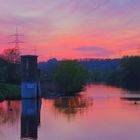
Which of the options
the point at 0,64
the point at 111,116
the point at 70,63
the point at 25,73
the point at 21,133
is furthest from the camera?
the point at 70,63

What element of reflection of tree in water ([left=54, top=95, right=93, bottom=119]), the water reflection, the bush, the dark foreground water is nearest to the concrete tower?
reflection of tree in water ([left=54, top=95, right=93, bottom=119])

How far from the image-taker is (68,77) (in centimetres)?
8106

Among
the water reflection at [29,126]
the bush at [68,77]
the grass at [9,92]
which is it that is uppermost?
the bush at [68,77]

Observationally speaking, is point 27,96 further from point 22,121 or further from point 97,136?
point 97,136

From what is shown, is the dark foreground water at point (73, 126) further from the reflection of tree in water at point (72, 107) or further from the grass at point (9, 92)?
the grass at point (9, 92)

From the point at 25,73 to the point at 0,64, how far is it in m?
20.7

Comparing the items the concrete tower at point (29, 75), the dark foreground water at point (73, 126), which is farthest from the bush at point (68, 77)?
the dark foreground water at point (73, 126)

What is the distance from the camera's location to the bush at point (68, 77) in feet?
264

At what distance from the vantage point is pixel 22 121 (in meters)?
34.3

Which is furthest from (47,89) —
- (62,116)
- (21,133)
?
(21,133)

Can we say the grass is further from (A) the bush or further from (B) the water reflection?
(B) the water reflection

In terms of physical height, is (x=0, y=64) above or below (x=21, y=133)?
above

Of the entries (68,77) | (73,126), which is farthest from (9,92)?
(73,126)

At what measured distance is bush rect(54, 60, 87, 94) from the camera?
80.6 m
